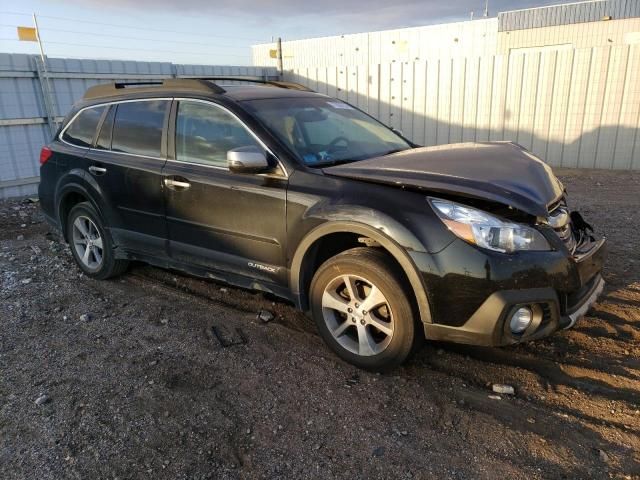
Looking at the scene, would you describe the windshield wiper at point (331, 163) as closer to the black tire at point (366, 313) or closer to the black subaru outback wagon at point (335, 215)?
the black subaru outback wagon at point (335, 215)

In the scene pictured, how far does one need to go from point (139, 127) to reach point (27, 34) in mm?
6340

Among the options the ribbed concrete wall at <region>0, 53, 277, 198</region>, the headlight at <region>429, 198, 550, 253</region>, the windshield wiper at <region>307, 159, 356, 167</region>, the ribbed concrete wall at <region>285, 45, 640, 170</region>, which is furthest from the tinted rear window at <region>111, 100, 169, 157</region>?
the ribbed concrete wall at <region>285, 45, 640, 170</region>

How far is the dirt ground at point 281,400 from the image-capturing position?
99.0 inches

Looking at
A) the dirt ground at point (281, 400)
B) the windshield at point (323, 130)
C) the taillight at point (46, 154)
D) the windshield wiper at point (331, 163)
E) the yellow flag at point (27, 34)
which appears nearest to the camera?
the dirt ground at point (281, 400)

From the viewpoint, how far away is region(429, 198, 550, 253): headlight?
2812 millimetres

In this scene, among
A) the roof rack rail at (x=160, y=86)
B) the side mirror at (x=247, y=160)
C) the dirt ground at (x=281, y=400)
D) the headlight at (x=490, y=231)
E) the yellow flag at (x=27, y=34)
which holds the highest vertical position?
the yellow flag at (x=27, y=34)

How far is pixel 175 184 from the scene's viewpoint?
13.1 ft

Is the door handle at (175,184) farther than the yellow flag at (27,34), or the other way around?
the yellow flag at (27,34)

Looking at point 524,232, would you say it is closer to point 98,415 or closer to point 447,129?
point 98,415

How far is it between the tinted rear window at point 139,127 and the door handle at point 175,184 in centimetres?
30

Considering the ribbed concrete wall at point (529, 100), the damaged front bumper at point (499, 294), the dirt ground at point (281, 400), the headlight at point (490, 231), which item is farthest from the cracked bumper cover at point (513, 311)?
the ribbed concrete wall at point (529, 100)

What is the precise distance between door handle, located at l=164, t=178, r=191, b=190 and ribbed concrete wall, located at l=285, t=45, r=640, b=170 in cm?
864

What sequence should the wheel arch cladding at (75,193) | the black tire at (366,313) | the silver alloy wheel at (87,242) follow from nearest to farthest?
the black tire at (366,313)
the wheel arch cladding at (75,193)
the silver alloy wheel at (87,242)

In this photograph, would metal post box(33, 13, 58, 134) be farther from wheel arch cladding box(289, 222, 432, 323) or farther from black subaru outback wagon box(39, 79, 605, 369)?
wheel arch cladding box(289, 222, 432, 323)
